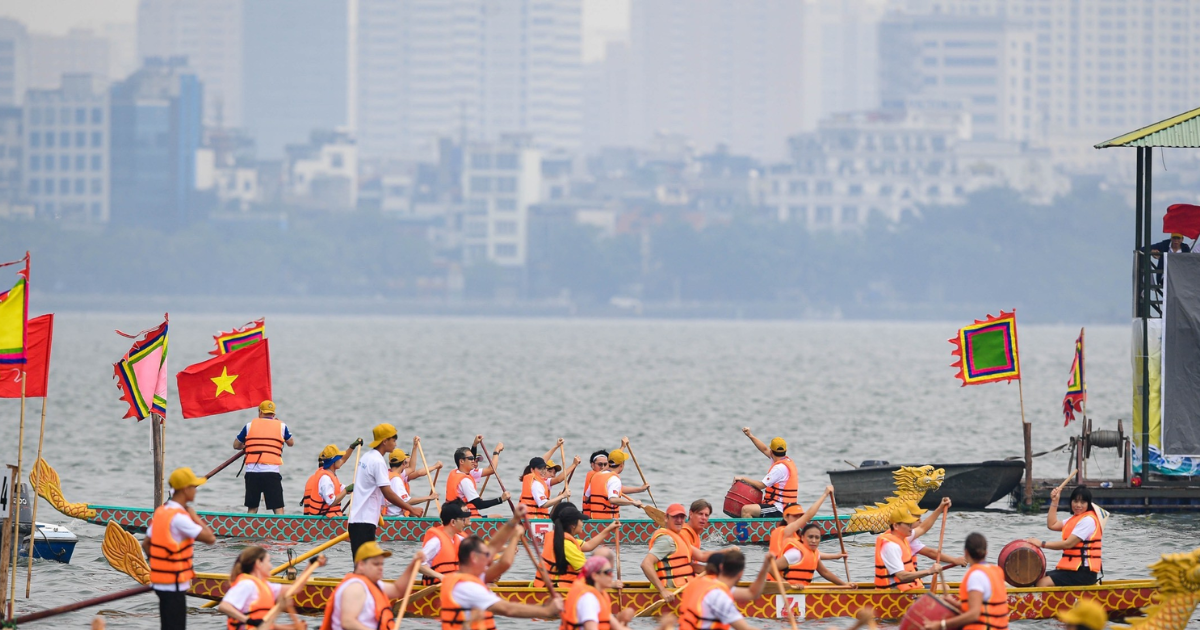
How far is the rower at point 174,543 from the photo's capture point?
45.7 ft

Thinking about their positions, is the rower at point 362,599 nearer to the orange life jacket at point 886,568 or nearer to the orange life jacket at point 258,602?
the orange life jacket at point 258,602

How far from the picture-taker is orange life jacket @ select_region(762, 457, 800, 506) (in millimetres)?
21672

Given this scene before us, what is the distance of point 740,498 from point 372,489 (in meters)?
7.60

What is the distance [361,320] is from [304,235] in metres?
14.4

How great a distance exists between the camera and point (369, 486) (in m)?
16.8

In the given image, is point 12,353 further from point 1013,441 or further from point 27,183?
point 27,183

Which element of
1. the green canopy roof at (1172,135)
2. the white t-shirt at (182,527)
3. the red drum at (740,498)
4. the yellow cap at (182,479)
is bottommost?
the red drum at (740,498)

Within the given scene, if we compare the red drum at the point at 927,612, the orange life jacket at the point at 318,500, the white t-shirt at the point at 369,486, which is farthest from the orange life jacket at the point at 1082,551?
the orange life jacket at the point at 318,500

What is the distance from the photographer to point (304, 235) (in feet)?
636

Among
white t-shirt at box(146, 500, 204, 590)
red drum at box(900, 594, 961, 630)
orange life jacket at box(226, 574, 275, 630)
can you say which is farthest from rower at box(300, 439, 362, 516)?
red drum at box(900, 594, 961, 630)

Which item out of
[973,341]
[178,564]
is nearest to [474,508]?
[178,564]

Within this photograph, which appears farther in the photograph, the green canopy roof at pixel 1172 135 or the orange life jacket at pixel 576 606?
the green canopy roof at pixel 1172 135

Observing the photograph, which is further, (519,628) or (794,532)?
(519,628)

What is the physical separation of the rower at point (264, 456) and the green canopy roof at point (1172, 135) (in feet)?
44.5
